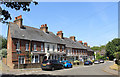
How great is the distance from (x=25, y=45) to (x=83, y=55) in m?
28.2

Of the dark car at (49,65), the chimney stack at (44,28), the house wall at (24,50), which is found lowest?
the dark car at (49,65)

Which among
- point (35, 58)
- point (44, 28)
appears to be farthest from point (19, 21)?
point (35, 58)

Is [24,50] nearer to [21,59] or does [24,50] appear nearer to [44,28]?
[21,59]

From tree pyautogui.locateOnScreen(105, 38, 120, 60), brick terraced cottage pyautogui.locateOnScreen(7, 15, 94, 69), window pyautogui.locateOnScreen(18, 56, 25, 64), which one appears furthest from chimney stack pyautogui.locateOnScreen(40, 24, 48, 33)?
tree pyautogui.locateOnScreen(105, 38, 120, 60)

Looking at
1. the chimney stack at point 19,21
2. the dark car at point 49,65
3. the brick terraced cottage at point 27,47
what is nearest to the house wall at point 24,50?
the brick terraced cottage at point 27,47

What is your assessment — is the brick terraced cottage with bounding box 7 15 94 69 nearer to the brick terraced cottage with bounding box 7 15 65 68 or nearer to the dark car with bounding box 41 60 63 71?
the brick terraced cottage with bounding box 7 15 65 68

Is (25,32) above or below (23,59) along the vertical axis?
above

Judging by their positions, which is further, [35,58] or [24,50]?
[35,58]

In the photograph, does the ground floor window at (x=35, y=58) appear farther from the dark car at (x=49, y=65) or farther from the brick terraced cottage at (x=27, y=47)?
the dark car at (x=49, y=65)

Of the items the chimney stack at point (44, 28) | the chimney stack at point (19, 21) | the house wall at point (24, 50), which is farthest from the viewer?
the chimney stack at point (44, 28)

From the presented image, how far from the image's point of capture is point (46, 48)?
33281 millimetres

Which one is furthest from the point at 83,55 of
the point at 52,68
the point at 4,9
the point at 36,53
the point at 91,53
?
the point at 4,9

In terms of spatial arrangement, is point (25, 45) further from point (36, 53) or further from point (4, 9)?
point (4, 9)

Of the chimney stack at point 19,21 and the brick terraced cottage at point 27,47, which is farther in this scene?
the chimney stack at point 19,21
